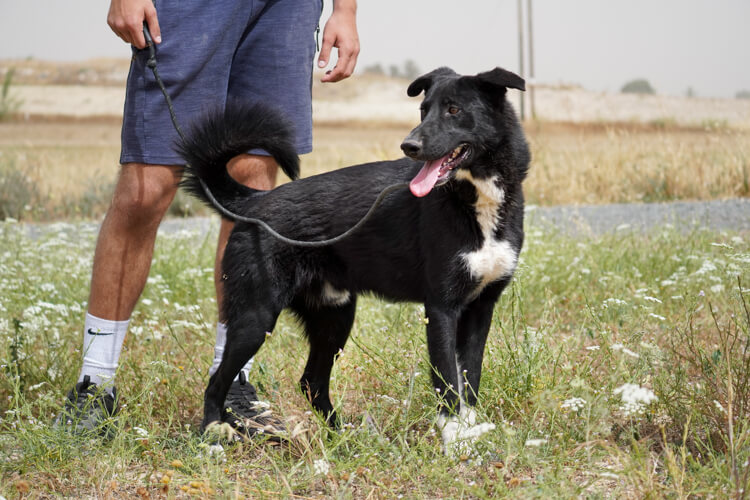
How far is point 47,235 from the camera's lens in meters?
5.92

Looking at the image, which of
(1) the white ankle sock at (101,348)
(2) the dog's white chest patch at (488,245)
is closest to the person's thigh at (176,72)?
(1) the white ankle sock at (101,348)

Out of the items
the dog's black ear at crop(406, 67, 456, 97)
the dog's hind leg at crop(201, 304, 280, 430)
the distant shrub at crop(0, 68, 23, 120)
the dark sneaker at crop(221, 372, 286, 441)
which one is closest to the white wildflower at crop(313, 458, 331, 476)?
the dog's hind leg at crop(201, 304, 280, 430)

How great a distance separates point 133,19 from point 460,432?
1.77 metres

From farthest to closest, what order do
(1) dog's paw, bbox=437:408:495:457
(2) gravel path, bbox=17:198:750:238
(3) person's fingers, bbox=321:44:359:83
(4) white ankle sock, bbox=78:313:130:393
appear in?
1. (2) gravel path, bbox=17:198:750:238
2. (3) person's fingers, bbox=321:44:359:83
3. (4) white ankle sock, bbox=78:313:130:393
4. (1) dog's paw, bbox=437:408:495:457

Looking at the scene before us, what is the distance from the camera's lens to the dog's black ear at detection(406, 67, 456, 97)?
8.79 feet

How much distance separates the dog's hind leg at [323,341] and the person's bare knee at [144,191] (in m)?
0.67

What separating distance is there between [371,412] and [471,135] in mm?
1038

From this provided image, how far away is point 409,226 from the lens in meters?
2.60

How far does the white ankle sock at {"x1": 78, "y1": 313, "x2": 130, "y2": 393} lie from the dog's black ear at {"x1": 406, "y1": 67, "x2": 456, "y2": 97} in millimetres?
1426

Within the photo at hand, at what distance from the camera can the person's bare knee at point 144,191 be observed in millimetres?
2764

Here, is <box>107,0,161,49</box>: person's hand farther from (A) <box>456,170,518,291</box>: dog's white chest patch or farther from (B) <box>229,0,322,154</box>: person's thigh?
(A) <box>456,170,518,291</box>: dog's white chest patch

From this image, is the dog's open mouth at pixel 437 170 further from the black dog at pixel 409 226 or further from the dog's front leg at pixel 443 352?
the dog's front leg at pixel 443 352

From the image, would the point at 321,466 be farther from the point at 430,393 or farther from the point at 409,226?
the point at 409,226

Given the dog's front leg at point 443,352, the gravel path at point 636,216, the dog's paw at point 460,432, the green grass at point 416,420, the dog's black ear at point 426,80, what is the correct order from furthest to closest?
the gravel path at point 636,216, the dog's black ear at point 426,80, the dog's front leg at point 443,352, the dog's paw at point 460,432, the green grass at point 416,420
